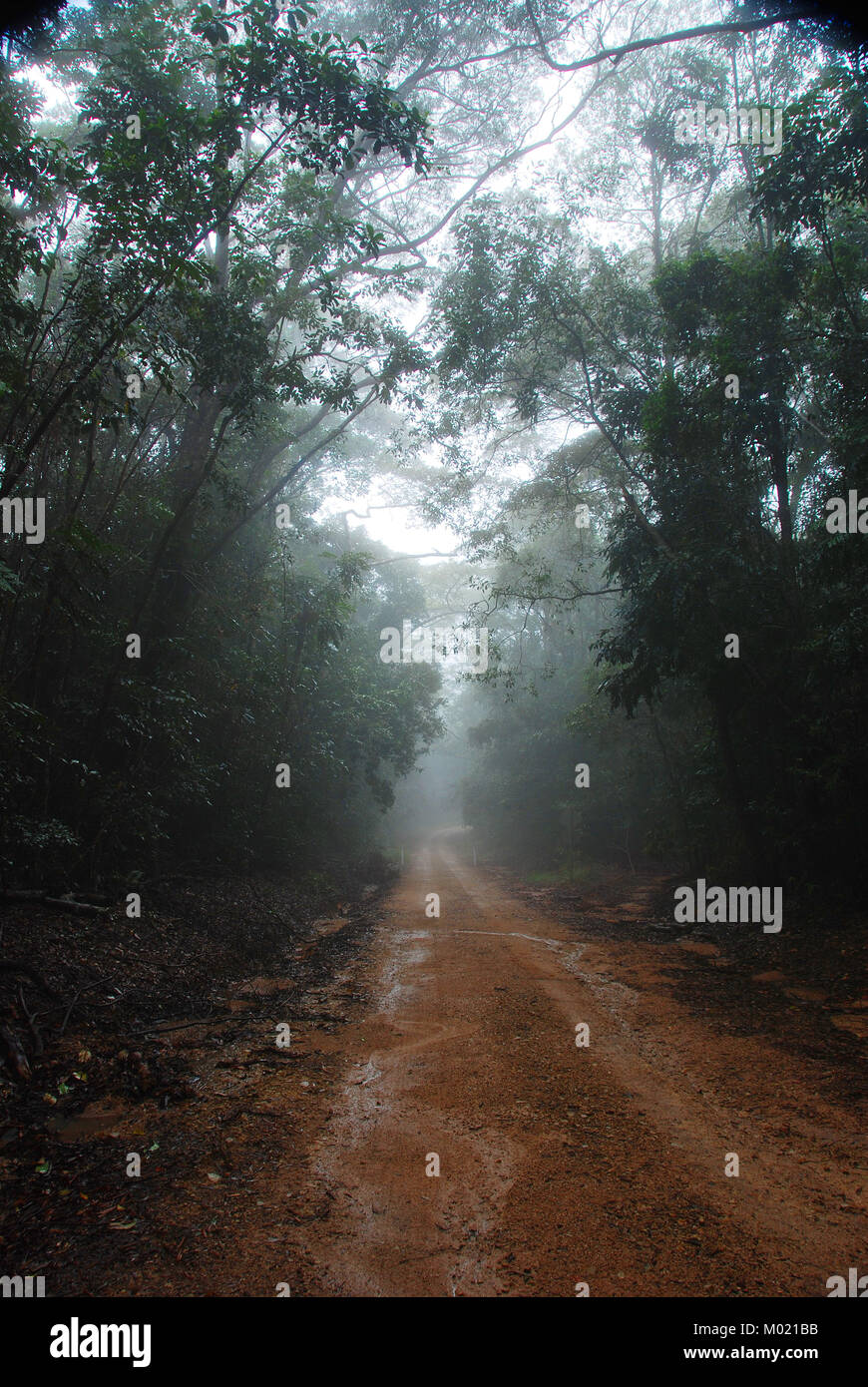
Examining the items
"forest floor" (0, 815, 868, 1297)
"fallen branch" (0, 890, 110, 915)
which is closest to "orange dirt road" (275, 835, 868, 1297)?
"forest floor" (0, 815, 868, 1297)

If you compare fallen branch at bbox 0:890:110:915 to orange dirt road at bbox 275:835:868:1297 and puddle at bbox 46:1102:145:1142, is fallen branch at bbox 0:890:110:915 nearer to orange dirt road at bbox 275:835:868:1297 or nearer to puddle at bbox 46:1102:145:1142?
puddle at bbox 46:1102:145:1142

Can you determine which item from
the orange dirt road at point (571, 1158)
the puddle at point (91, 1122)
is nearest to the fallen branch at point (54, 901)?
the puddle at point (91, 1122)

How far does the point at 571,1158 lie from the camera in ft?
10.3

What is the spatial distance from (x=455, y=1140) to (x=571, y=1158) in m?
0.64

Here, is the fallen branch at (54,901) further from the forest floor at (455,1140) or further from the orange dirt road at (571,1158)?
the orange dirt road at (571,1158)

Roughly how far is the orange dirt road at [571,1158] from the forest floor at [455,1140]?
0.04 ft

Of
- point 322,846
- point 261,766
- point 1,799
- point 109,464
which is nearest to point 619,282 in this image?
point 109,464

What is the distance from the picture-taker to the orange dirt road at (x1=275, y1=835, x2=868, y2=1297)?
7.79 feet

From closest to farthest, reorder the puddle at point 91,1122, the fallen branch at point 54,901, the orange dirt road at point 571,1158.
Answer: the orange dirt road at point 571,1158
the puddle at point 91,1122
the fallen branch at point 54,901

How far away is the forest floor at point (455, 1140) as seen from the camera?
7.88 ft

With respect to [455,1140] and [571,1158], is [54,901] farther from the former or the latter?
[571,1158]

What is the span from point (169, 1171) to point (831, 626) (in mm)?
8198

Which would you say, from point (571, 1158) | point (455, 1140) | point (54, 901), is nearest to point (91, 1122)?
point (455, 1140)

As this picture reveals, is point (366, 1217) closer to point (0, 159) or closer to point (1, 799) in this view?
point (1, 799)
